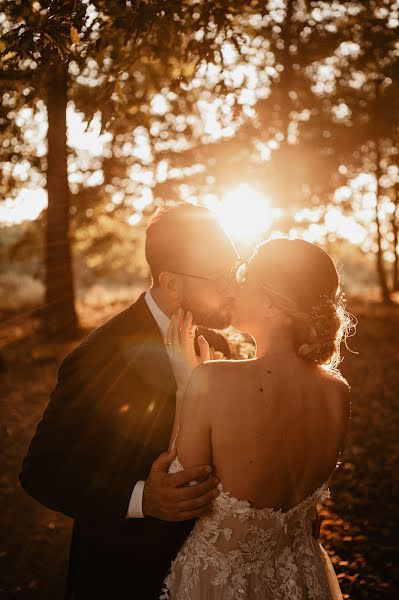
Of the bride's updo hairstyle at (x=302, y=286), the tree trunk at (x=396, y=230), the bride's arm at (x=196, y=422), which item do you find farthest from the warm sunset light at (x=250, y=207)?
the bride's arm at (x=196, y=422)

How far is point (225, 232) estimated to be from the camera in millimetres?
3793

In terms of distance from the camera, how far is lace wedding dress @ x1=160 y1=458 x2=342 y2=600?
246cm

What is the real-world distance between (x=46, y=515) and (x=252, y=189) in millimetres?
12695

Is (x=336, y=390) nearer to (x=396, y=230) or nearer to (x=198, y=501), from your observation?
(x=198, y=501)

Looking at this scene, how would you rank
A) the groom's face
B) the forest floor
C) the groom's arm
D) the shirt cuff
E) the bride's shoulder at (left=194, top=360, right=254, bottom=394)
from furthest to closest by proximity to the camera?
the forest floor → the groom's face → the groom's arm → the shirt cuff → the bride's shoulder at (left=194, top=360, right=254, bottom=394)

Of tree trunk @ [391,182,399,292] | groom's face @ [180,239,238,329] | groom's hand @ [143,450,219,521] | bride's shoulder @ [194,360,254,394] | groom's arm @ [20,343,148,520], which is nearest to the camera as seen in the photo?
bride's shoulder @ [194,360,254,394]

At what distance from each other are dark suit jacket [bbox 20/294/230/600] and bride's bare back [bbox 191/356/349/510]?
64cm

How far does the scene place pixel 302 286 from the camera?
233cm

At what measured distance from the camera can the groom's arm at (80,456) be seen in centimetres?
276

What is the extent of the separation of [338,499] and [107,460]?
15.7ft

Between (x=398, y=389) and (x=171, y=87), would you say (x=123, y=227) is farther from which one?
(x=171, y=87)

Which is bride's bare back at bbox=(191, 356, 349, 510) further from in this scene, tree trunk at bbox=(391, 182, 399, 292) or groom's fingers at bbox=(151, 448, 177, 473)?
tree trunk at bbox=(391, 182, 399, 292)

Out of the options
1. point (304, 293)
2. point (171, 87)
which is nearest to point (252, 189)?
point (171, 87)

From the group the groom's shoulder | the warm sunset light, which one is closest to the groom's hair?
the groom's shoulder
